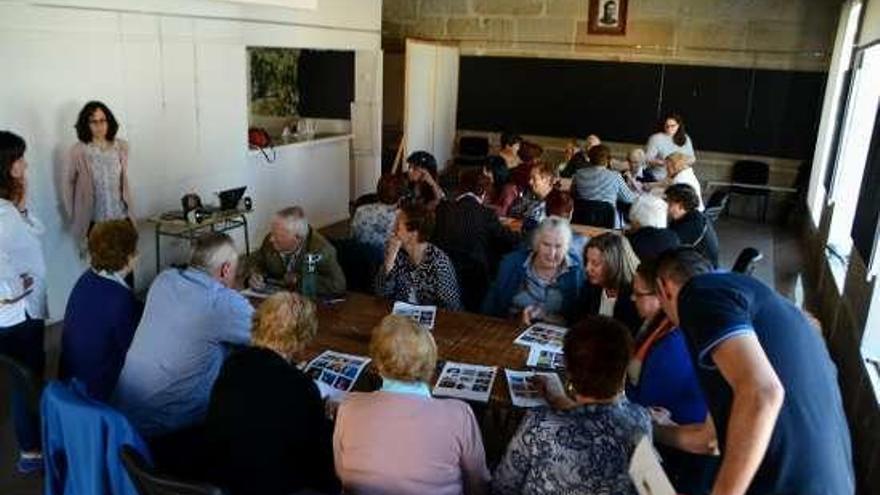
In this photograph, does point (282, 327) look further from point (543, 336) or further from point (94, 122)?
point (94, 122)

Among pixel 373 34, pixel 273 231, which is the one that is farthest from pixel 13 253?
pixel 373 34

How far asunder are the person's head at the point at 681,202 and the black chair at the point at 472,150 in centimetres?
591

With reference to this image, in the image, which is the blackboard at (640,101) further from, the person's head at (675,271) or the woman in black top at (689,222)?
the person's head at (675,271)

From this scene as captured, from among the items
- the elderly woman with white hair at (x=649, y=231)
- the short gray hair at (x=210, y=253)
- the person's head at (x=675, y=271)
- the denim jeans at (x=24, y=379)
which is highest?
the person's head at (x=675, y=271)

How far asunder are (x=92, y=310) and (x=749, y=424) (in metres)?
2.41

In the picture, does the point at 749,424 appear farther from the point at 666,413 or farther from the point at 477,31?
the point at 477,31

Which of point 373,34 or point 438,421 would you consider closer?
point 438,421

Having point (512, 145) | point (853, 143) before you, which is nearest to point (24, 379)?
point (512, 145)

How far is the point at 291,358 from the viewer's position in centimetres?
244

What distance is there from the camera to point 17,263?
10.9ft

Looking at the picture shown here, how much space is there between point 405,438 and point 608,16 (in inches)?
359

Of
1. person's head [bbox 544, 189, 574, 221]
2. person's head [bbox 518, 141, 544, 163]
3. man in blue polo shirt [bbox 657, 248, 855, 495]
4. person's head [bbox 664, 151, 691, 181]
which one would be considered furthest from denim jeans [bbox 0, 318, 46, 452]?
person's head [bbox 664, 151, 691, 181]

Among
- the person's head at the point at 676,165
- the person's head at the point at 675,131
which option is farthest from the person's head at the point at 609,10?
the person's head at the point at 676,165

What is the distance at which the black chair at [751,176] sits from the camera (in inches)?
381
